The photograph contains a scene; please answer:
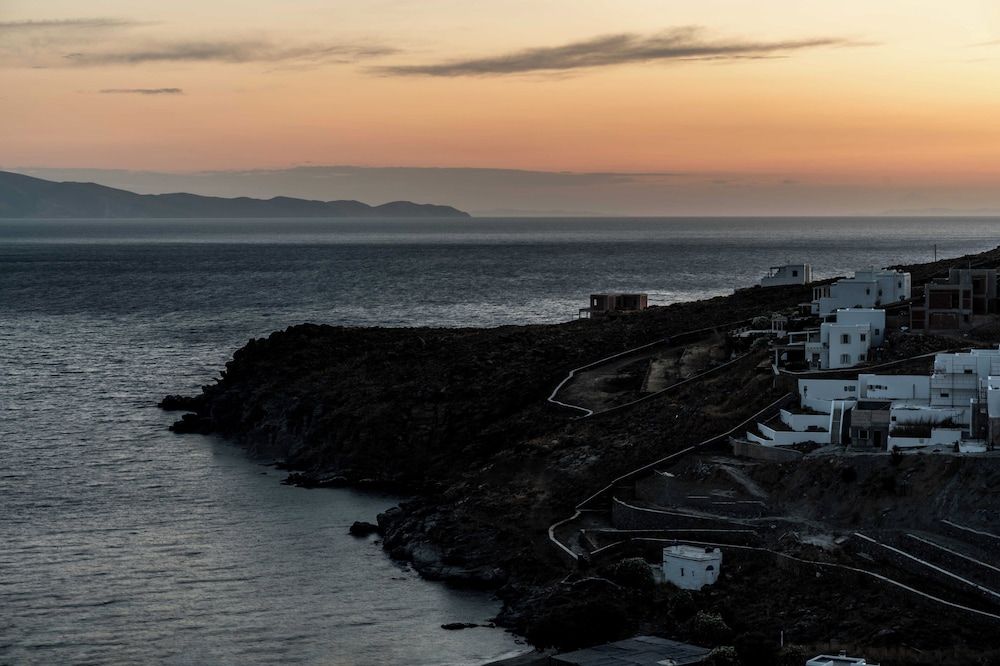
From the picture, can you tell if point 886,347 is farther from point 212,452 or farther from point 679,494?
point 212,452

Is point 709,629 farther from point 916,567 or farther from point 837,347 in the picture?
point 837,347

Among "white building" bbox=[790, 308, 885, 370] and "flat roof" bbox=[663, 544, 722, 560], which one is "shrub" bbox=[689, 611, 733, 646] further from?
"white building" bbox=[790, 308, 885, 370]

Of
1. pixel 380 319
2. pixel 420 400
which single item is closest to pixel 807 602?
pixel 420 400

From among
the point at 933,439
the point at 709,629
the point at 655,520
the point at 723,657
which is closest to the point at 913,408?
the point at 933,439

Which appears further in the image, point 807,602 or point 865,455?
point 865,455

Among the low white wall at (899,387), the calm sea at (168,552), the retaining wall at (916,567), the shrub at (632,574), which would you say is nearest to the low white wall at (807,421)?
the low white wall at (899,387)

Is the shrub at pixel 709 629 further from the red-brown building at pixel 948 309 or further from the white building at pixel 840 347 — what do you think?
the red-brown building at pixel 948 309
